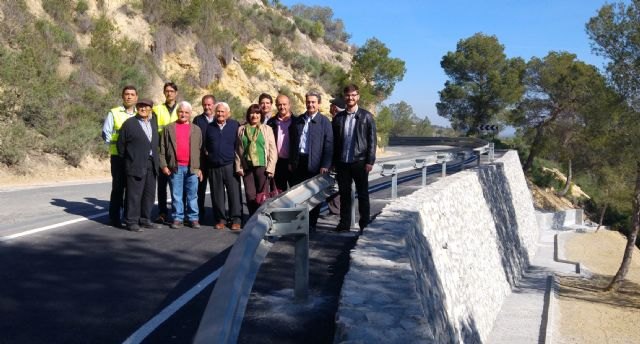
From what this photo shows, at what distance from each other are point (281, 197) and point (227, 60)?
1019 inches

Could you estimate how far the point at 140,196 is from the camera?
7.68 m

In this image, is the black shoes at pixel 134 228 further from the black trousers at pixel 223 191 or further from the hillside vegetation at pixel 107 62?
the hillside vegetation at pixel 107 62

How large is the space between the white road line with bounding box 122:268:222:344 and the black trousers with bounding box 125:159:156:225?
255 cm

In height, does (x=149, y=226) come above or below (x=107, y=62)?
below

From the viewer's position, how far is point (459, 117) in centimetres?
6425

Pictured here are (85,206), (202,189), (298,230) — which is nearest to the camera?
(298,230)

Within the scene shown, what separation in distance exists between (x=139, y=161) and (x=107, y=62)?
15609mm

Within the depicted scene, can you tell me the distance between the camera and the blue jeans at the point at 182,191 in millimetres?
7955

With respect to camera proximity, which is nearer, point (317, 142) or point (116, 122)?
point (317, 142)

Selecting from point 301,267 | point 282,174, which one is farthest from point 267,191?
point 301,267

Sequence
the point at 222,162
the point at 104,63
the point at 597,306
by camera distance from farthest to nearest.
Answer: the point at 104,63
the point at 597,306
the point at 222,162

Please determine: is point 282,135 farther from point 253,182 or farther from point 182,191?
point 182,191

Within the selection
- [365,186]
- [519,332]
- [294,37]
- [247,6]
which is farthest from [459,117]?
[365,186]

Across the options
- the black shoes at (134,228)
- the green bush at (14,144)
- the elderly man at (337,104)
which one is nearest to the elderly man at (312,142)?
the elderly man at (337,104)
